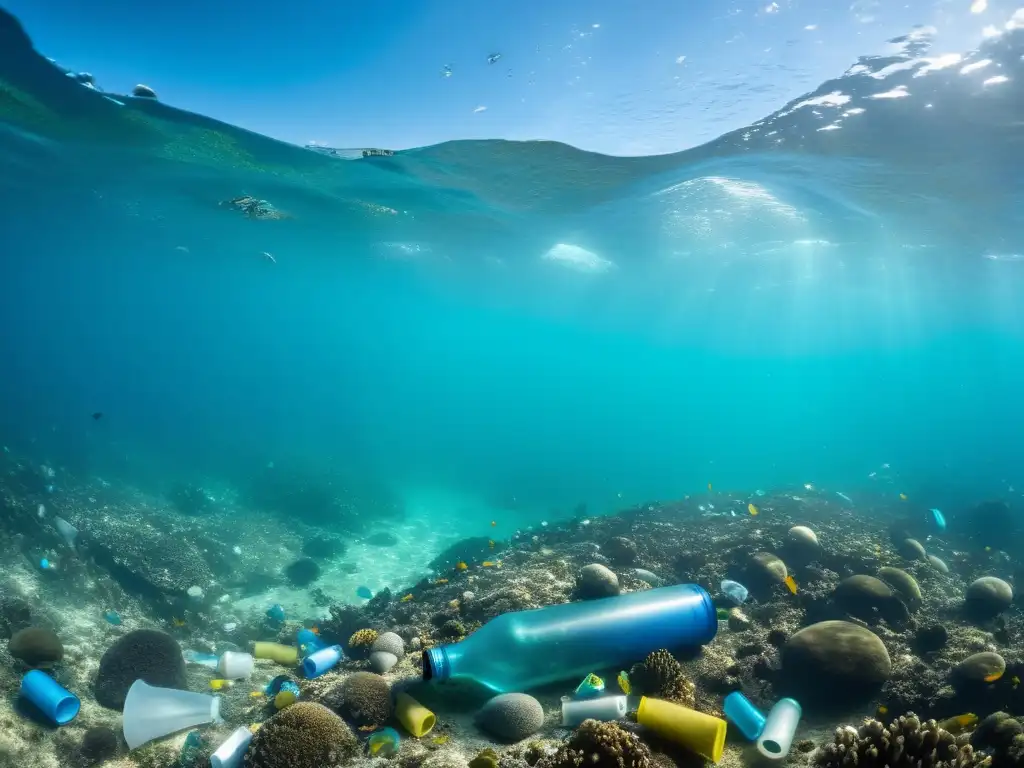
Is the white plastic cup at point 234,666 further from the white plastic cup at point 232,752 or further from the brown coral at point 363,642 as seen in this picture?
the white plastic cup at point 232,752

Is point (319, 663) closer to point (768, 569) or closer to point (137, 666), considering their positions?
point (137, 666)

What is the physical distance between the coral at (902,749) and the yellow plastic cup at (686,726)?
72 cm

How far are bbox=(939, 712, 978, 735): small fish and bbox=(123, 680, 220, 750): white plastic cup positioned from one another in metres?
6.80

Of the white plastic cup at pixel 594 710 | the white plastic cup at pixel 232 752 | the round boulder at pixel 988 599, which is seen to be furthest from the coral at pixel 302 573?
the round boulder at pixel 988 599

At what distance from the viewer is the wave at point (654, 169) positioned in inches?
472

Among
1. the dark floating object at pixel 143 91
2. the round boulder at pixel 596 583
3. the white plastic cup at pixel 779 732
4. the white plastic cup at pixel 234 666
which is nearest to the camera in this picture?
the white plastic cup at pixel 779 732

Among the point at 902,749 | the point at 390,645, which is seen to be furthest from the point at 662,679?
the point at 390,645

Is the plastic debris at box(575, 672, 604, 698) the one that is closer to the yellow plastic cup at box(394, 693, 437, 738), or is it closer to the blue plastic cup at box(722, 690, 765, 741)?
the blue plastic cup at box(722, 690, 765, 741)

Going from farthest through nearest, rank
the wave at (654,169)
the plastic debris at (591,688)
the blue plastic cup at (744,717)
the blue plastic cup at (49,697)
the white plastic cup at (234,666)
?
the wave at (654,169) < the white plastic cup at (234,666) < the blue plastic cup at (49,697) < the plastic debris at (591,688) < the blue plastic cup at (744,717)

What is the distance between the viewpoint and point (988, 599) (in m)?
7.14

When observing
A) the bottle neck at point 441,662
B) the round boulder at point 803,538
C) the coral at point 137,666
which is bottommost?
the coral at point 137,666

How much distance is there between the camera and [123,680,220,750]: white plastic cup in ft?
15.9

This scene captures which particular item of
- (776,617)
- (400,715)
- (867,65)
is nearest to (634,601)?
(400,715)

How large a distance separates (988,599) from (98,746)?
37.3 feet
